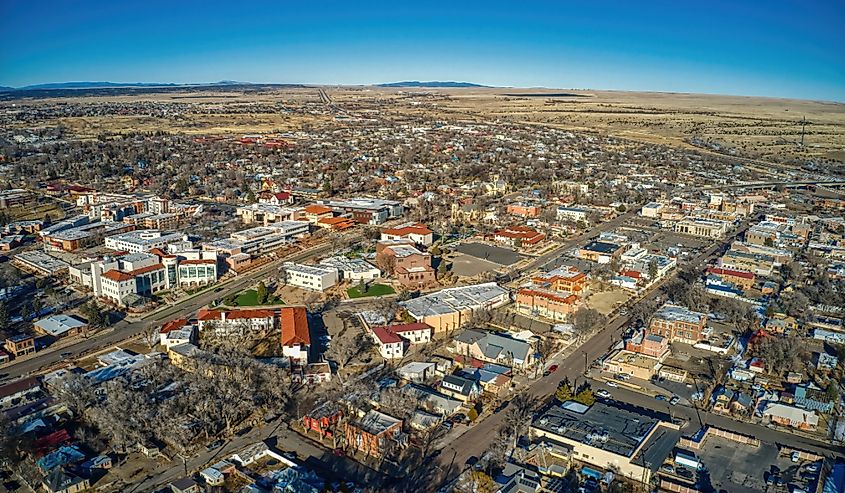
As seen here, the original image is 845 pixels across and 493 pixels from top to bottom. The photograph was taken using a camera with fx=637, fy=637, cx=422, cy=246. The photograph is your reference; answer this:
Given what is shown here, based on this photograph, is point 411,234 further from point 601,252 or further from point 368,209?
point 601,252

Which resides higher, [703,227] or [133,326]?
[703,227]

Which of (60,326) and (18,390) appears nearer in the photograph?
(18,390)

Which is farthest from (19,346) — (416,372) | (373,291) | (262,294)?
(416,372)

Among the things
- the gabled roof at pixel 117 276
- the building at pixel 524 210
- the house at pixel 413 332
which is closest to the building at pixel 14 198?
the gabled roof at pixel 117 276

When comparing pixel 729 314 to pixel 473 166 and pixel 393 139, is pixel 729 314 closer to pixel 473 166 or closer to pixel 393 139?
pixel 473 166

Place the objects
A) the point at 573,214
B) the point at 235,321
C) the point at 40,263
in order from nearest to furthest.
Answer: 1. the point at 235,321
2. the point at 40,263
3. the point at 573,214

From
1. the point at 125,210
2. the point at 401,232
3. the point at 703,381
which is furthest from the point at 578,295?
the point at 125,210

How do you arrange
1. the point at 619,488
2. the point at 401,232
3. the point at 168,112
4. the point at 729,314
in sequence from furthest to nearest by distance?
A: 1. the point at 168,112
2. the point at 401,232
3. the point at 729,314
4. the point at 619,488
